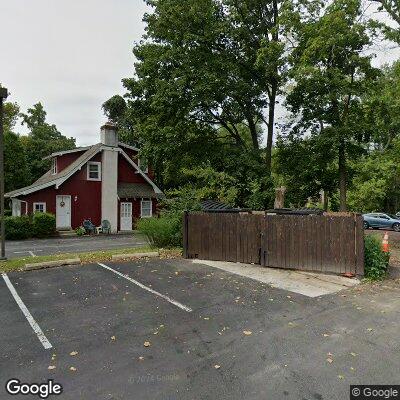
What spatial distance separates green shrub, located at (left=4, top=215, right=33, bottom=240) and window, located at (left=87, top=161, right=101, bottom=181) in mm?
5759

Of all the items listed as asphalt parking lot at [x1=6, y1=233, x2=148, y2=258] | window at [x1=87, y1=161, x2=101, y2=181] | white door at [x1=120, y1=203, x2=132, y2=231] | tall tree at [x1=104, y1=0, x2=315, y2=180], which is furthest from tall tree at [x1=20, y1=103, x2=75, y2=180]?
tall tree at [x1=104, y1=0, x2=315, y2=180]

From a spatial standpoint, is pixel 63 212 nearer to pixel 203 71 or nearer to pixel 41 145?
pixel 203 71

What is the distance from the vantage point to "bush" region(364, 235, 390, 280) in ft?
28.7

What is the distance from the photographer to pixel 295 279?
28.5 ft

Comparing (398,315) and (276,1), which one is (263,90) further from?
(398,315)

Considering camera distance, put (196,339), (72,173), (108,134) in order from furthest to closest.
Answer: (108,134) → (72,173) → (196,339)

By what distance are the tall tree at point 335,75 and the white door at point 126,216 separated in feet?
50.3

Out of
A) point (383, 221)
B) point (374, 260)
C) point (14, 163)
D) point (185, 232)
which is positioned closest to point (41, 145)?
point (14, 163)

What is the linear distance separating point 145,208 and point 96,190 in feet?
14.0

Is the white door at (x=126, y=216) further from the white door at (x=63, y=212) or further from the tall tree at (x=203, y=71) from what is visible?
the tall tree at (x=203, y=71)

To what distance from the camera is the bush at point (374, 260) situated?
8.74m

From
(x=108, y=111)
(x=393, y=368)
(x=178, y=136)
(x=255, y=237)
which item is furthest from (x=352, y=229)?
(x=108, y=111)

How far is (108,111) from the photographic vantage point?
133 feet

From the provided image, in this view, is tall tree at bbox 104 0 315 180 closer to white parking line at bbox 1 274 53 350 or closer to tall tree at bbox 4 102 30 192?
white parking line at bbox 1 274 53 350
